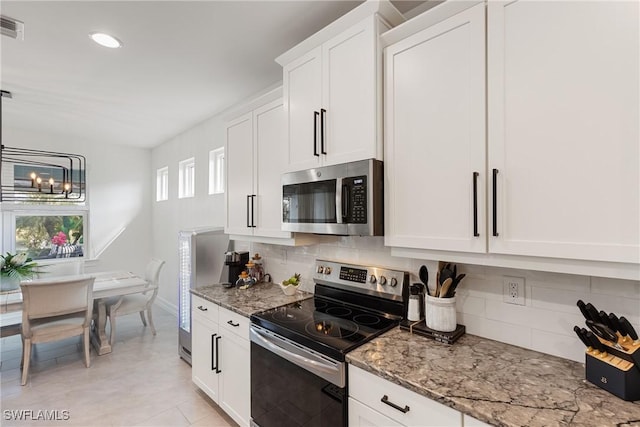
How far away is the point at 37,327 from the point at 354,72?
3.54 m

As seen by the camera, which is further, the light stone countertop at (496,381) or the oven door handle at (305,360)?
the oven door handle at (305,360)

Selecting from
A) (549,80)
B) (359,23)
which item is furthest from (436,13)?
(549,80)

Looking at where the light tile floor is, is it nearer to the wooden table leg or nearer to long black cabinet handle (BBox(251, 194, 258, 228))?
the wooden table leg

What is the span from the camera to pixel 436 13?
1.33 metres

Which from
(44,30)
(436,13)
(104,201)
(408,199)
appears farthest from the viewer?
(104,201)

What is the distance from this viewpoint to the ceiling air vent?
1.87 metres

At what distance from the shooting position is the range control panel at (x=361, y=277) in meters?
1.76

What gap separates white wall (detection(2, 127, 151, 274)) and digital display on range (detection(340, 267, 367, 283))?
15.6ft

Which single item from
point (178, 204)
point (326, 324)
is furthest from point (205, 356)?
point (178, 204)

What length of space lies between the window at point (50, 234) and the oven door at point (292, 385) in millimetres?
4528

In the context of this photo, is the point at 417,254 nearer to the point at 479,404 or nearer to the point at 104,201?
the point at 479,404

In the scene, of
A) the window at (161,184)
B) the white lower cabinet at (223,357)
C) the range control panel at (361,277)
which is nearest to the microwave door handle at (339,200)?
the range control panel at (361,277)

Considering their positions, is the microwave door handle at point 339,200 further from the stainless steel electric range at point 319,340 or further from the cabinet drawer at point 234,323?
the cabinet drawer at point 234,323

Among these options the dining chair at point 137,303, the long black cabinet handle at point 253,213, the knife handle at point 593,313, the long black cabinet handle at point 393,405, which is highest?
the long black cabinet handle at point 253,213
